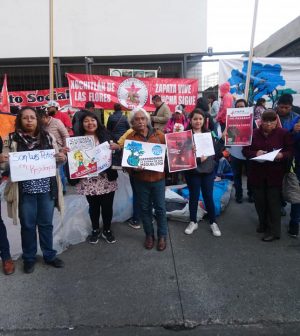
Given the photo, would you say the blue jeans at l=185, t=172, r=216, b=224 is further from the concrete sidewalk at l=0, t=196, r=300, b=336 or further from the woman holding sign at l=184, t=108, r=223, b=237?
the concrete sidewalk at l=0, t=196, r=300, b=336

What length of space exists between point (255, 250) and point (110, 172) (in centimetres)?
199

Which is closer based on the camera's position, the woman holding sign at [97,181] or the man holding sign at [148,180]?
the man holding sign at [148,180]

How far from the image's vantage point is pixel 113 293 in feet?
9.49

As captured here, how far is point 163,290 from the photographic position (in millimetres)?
2924

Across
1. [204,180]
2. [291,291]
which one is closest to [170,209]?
[204,180]

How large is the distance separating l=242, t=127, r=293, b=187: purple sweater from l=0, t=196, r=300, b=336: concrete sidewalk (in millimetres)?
787

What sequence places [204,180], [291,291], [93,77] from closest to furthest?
[291,291] < [204,180] < [93,77]

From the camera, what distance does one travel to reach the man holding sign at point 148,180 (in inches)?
137

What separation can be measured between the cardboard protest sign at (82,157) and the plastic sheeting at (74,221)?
2.05 feet

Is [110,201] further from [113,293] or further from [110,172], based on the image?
[113,293]

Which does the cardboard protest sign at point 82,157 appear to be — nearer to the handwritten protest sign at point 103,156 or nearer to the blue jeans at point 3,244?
the handwritten protest sign at point 103,156

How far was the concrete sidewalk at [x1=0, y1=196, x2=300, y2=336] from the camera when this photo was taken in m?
2.48

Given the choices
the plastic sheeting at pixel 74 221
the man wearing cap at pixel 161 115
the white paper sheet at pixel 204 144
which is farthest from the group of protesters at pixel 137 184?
the man wearing cap at pixel 161 115

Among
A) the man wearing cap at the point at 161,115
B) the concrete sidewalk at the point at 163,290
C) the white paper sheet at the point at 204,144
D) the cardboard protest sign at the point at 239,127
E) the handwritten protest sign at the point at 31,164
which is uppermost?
the man wearing cap at the point at 161,115
